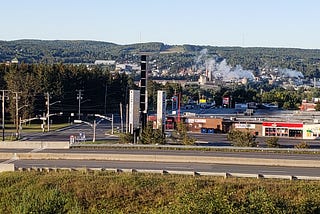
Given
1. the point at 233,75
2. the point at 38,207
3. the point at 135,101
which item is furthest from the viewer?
the point at 233,75

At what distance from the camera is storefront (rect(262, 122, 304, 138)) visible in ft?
167

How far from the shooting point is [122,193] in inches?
890

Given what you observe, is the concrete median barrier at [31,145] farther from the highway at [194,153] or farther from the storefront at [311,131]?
the storefront at [311,131]

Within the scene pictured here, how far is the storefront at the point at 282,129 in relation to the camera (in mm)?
50969

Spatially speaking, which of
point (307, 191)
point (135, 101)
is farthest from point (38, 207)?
point (135, 101)

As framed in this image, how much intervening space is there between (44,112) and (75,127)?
4.19 meters

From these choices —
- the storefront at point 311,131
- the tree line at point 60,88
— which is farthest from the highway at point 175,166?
the tree line at point 60,88

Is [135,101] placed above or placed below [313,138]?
above

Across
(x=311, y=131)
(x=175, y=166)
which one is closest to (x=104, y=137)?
(x=311, y=131)

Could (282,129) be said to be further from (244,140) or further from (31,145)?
(31,145)

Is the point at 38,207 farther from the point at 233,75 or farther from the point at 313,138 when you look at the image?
the point at 233,75

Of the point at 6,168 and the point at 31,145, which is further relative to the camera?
the point at 31,145

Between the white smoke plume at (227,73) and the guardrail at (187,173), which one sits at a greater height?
the white smoke plume at (227,73)

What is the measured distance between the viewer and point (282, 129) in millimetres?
51469
